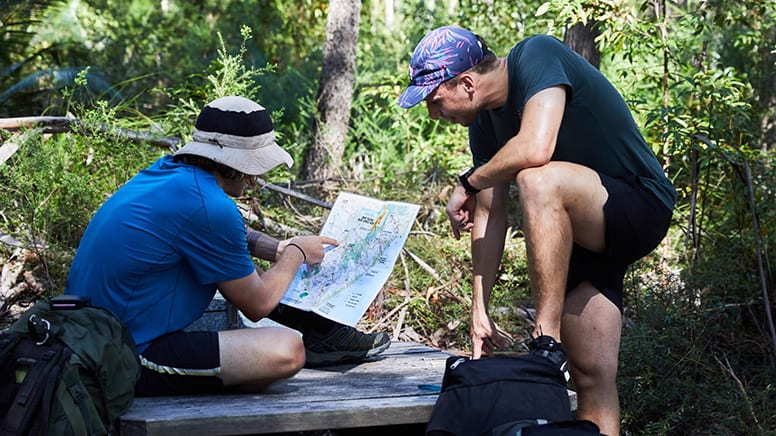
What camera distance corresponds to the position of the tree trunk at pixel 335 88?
7.68 meters

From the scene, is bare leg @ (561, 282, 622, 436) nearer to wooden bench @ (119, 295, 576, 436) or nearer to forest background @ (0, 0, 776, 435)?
wooden bench @ (119, 295, 576, 436)

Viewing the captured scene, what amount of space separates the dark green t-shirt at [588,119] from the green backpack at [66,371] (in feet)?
5.93

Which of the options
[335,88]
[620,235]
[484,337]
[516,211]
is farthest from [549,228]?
[335,88]

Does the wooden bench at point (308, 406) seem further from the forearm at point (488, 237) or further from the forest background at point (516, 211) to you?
the forest background at point (516, 211)

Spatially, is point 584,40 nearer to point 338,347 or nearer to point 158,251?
point 338,347

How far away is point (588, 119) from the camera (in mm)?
3504

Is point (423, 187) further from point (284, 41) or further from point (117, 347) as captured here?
point (284, 41)

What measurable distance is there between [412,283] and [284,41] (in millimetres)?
8738

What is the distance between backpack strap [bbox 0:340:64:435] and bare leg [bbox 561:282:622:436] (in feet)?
6.68

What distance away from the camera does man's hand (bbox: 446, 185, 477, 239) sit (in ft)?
12.7

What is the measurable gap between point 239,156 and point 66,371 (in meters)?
1.02

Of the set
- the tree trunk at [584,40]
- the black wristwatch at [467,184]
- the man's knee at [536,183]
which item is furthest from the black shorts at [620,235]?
the tree trunk at [584,40]

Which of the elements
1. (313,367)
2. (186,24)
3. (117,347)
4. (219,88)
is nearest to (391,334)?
(313,367)

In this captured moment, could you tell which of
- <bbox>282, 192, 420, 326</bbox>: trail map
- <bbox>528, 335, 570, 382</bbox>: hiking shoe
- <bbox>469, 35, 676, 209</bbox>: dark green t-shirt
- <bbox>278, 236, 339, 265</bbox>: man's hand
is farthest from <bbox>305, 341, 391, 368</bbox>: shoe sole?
<bbox>469, 35, 676, 209</bbox>: dark green t-shirt
